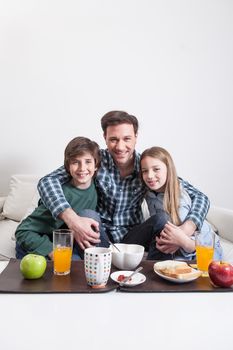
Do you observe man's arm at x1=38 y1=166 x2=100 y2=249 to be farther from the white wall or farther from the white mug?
the white wall

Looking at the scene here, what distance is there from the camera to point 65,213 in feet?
4.86

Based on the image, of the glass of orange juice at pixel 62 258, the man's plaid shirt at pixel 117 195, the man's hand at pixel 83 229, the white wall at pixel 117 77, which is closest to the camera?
the glass of orange juice at pixel 62 258

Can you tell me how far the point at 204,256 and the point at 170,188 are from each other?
0.56 m

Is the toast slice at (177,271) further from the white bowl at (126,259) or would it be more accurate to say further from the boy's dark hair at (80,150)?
the boy's dark hair at (80,150)

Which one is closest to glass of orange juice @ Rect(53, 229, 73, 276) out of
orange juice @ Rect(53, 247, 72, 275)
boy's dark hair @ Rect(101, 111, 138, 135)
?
orange juice @ Rect(53, 247, 72, 275)

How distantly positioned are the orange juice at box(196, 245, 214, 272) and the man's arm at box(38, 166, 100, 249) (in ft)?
1.44

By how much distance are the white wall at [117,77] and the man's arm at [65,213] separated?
1.10m

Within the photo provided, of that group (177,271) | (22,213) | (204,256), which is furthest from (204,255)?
(22,213)

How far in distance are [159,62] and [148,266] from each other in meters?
1.92

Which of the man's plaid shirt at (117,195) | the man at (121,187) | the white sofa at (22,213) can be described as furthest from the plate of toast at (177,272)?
the white sofa at (22,213)
